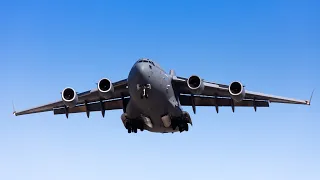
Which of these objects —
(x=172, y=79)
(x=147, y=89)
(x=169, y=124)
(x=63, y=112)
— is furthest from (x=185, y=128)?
(x=63, y=112)

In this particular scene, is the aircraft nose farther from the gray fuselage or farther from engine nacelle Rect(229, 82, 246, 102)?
engine nacelle Rect(229, 82, 246, 102)

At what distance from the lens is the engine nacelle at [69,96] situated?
18672 millimetres

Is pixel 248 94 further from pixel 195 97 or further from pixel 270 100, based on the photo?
pixel 195 97

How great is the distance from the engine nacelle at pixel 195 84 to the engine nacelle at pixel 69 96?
4.74 metres

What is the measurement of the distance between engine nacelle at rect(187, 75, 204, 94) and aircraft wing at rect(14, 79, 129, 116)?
3.38 metres

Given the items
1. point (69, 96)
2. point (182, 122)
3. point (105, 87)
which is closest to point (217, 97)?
point (182, 122)

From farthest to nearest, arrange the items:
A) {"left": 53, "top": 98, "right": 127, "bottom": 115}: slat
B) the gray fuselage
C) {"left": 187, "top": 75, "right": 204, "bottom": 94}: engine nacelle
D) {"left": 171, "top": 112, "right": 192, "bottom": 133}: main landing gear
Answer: {"left": 53, "top": 98, "right": 127, "bottom": 115}: slat → {"left": 171, "top": 112, "right": 192, "bottom": 133}: main landing gear → {"left": 187, "top": 75, "right": 204, "bottom": 94}: engine nacelle → the gray fuselage

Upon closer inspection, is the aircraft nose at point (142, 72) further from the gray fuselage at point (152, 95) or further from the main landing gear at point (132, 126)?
the main landing gear at point (132, 126)

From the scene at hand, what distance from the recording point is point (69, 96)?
18.9 meters

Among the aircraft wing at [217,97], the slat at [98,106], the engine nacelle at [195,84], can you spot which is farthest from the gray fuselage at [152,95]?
the slat at [98,106]

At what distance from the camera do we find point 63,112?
22703mm

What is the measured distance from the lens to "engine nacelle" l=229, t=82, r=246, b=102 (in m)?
18.2

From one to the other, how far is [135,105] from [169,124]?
1.98 metres

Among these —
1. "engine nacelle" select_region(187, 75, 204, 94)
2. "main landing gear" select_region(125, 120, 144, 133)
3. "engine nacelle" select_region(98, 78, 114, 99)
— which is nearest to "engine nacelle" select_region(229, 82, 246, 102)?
"engine nacelle" select_region(187, 75, 204, 94)
